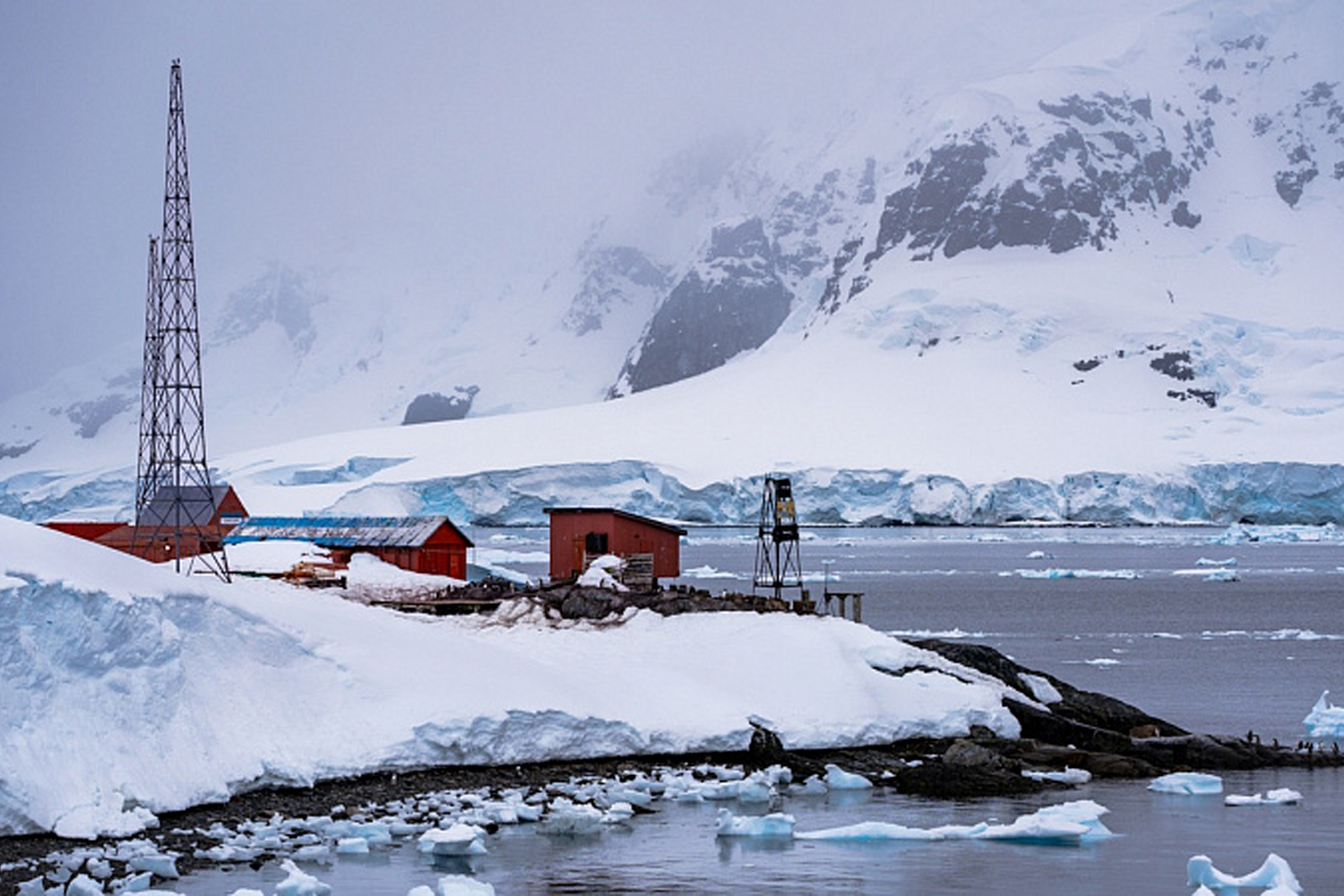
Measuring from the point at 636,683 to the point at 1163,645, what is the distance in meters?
23.9

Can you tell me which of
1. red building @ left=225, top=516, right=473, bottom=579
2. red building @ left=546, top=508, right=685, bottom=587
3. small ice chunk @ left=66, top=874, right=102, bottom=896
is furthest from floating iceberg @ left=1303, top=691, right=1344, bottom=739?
red building @ left=225, top=516, right=473, bottom=579

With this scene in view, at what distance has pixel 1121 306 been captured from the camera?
150 metres

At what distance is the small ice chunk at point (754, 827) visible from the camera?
19141 mm

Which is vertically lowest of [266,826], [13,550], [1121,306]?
[266,826]

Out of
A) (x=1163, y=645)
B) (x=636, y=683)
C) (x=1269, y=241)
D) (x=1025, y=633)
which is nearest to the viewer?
(x=636, y=683)

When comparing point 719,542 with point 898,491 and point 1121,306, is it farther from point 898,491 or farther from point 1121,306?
point 1121,306

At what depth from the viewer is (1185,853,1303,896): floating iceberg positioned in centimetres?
1606

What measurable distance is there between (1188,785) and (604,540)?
2230 centimetres

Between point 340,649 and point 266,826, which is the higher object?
point 340,649

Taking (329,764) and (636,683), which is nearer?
(329,764)

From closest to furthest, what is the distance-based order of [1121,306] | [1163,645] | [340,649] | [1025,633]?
[340,649] → [1163,645] → [1025,633] → [1121,306]

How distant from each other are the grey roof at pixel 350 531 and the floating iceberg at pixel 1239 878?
30.3m

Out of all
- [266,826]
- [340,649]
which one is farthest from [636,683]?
[266,826]

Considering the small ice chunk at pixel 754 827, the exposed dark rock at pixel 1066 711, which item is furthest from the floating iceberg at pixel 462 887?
the exposed dark rock at pixel 1066 711
